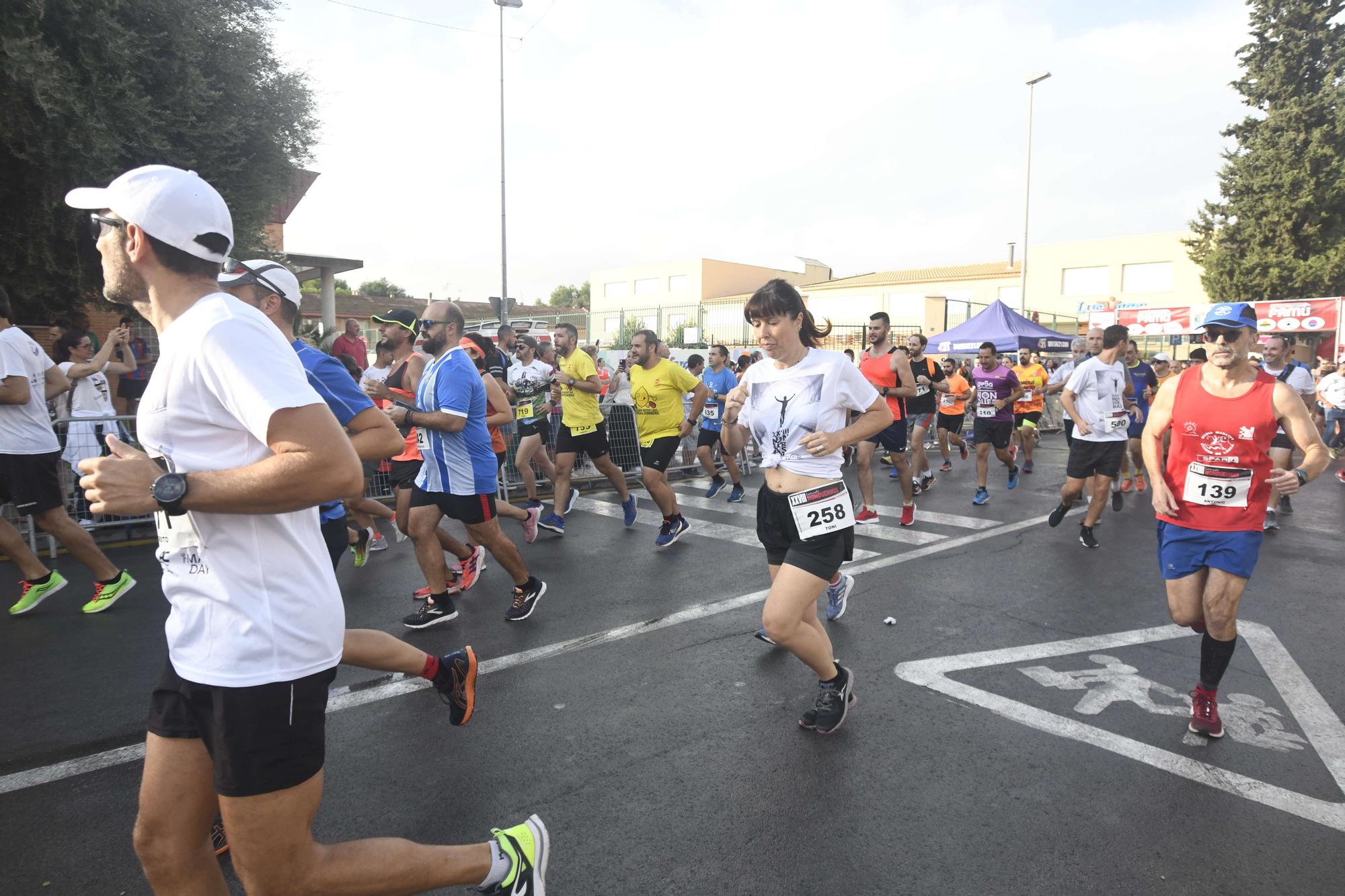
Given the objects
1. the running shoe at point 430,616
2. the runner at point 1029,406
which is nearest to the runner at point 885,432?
the runner at point 1029,406

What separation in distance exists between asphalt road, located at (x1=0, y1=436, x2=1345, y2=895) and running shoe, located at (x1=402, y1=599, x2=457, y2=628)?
0.11m

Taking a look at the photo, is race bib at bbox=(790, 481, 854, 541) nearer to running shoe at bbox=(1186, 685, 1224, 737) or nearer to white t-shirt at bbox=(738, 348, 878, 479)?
white t-shirt at bbox=(738, 348, 878, 479)

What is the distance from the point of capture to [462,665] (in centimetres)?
326

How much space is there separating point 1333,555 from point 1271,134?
3331cm

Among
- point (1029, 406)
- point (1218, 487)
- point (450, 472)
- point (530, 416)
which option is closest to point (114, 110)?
point (530, 416)

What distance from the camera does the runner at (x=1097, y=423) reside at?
750 cm

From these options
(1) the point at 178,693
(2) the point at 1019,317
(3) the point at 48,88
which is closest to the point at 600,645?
(1) the point at 178,693

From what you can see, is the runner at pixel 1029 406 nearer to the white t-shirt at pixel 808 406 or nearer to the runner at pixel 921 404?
the runner at pixel 921 404

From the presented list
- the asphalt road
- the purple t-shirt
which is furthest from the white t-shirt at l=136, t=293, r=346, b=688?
the purple t-shirt

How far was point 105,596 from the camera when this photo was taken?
5.48m

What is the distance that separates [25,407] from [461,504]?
2890 millimetres

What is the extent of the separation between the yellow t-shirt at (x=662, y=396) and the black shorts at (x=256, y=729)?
6285 mm

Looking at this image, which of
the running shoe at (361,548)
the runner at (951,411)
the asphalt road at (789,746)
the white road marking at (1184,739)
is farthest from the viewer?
the runner at (951,411)

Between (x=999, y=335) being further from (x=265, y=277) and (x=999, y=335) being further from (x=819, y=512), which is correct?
(x=265, y=277)
